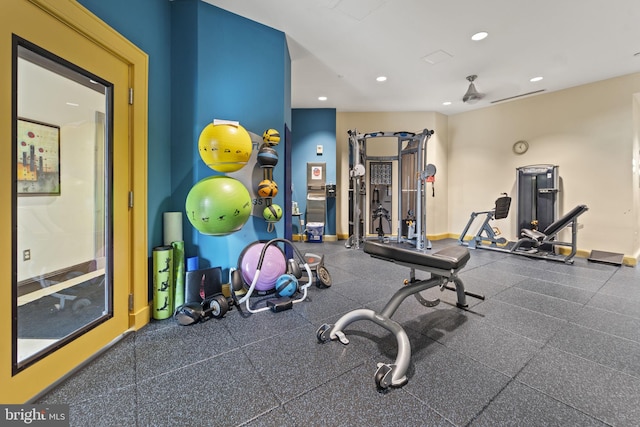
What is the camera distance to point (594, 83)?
448 centimetres

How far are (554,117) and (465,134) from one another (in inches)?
65.5

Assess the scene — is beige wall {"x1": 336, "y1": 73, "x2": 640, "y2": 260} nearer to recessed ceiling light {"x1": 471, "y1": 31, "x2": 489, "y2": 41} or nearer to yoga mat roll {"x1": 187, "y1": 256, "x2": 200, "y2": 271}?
recessed ceiling light {"x1": 471, "y1": 31, "x2": 489, "y2": 41}

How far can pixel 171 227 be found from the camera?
7.75 ft

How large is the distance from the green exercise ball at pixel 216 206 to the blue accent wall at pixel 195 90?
55 cm

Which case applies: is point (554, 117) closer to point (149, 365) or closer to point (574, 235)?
point (574, 235)

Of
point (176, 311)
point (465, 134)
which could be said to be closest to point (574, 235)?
point (465, 134)

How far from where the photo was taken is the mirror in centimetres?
149

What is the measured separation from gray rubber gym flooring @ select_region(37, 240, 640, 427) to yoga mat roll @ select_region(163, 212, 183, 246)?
2.48ft

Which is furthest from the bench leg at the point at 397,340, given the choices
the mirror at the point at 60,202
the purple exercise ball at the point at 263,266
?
the mirror at the point at 60,202

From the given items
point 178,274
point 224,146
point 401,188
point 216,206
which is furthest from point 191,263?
point 401,188

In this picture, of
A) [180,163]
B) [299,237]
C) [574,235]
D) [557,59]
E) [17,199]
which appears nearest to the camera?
[17,199]

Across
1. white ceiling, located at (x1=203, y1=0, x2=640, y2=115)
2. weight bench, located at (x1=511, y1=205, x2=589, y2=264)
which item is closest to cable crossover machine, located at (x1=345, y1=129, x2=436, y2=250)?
white ceiling, located at (x1=203, y1=0, x2=640, y2=115)
